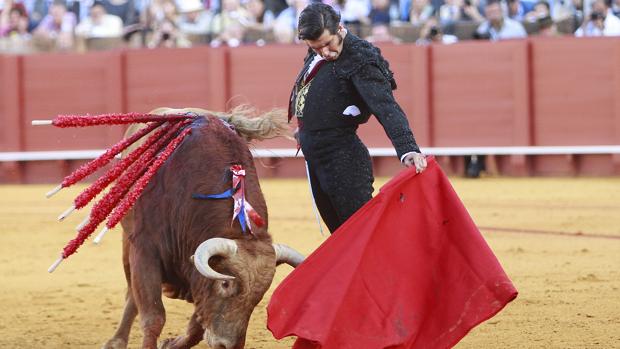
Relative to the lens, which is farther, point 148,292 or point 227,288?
point 148,292

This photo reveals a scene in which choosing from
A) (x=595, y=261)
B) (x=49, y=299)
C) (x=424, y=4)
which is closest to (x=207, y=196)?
(x=49, y=299)

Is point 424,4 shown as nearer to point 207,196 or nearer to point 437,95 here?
point 437,95

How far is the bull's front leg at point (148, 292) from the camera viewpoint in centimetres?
442

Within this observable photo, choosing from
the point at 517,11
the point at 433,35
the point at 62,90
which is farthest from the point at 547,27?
the point at 62,90

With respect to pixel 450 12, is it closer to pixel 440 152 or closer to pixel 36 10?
pixel 440 152

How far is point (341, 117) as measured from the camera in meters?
4.43

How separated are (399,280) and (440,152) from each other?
301 inches

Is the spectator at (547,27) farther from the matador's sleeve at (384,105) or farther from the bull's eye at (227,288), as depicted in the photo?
the bull's eye at (227,288)

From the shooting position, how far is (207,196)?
14.7 feet

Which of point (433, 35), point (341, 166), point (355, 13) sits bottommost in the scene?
point (341, 166)

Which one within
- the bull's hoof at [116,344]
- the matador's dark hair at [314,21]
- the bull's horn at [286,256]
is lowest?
the bull's hoof at [116,344]

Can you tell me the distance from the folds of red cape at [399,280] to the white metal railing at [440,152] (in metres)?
6.68

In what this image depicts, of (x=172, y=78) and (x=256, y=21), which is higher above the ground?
(x=256, y=21)

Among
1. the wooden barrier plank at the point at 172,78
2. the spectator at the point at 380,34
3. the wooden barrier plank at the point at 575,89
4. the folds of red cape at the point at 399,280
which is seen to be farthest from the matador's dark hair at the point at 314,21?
the wooden barrier plank at the point at 172,78
